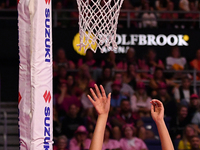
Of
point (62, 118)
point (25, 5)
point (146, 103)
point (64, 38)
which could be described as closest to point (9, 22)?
point (64, 38)

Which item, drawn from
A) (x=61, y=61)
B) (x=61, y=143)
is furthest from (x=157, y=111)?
(x=61, y=61)

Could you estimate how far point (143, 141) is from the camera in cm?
684

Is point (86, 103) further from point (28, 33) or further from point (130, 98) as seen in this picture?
point (28, 33)

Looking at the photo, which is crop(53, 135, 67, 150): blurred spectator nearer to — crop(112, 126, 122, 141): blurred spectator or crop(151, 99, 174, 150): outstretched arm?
crop(112, 126, 122, 141): blurred spectator

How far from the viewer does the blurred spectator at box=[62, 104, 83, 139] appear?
269 inches

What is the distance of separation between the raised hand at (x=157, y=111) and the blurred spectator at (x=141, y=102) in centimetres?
464

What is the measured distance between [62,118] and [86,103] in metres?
0.58

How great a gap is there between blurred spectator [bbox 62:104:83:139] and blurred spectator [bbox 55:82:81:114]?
0.24 m

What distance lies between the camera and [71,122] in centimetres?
690

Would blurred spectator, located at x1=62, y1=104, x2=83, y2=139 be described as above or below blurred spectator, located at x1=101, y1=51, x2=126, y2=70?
below

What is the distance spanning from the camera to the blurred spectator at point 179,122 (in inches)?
280

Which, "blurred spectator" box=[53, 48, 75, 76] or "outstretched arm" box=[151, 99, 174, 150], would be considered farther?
"blurred spectator" box=[53, 48, 75, 76]

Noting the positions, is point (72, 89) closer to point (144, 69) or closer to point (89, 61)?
point (89, 61)

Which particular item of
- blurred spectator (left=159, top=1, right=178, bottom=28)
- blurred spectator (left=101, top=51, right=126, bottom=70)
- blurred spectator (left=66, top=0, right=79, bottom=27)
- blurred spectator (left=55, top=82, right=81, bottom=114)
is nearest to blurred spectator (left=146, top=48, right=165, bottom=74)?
blurred spectator (left=101, top=51, right=126, bottom=70)
